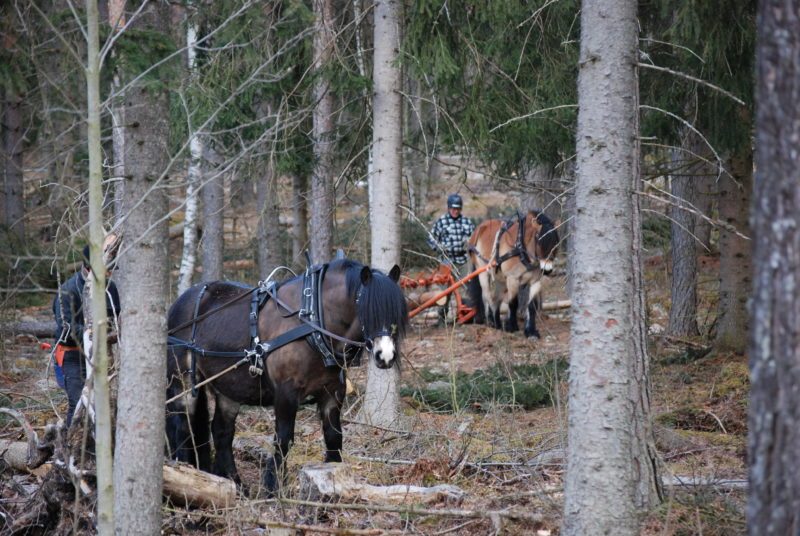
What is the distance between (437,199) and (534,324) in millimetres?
15784

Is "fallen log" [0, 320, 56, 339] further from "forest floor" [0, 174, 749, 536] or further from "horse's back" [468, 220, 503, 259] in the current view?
"horse's back" [468, 220, 503, 259]

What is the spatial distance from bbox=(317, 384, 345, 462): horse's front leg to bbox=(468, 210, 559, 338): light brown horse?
7.88 meters

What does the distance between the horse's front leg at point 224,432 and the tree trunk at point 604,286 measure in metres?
3.54

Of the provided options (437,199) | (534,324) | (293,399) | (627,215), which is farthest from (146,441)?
(437,199)

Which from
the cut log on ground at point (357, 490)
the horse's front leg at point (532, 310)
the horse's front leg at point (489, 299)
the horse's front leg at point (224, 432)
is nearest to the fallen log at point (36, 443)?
the horse's front leg at point (224, 432)

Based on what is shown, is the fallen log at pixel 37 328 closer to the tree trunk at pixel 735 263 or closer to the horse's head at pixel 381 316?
the horse's head at pixel 381 316

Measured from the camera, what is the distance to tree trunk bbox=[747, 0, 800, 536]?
3242 mm

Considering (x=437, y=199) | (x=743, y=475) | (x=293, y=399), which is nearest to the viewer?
(x=743, y=475)

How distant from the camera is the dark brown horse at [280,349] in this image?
6949 mm

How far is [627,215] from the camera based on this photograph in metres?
4.92

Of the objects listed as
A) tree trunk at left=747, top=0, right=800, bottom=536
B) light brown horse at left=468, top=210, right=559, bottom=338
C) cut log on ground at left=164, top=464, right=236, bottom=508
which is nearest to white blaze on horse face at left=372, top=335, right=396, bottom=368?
cut log on ground at left=164, top=464, right=236, bottom=508

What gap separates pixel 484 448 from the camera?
24.4ft

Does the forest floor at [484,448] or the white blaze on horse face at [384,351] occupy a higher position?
the white blaze on horse face at [384,351]

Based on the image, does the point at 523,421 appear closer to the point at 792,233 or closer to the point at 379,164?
the point at 379,164
